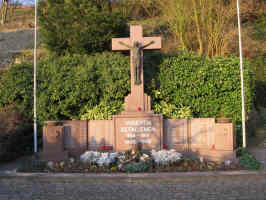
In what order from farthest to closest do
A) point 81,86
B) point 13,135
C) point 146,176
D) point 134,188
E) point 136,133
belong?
1. point 81,86
2. point 13,135
3. point 136,133
4. point 146,176
5. point 134,188

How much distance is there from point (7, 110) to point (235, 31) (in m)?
13.3

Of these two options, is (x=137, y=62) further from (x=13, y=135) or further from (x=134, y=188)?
(x=13, y=135)

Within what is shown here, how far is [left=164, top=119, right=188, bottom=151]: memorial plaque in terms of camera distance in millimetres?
9570

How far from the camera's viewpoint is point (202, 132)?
31.5 ft

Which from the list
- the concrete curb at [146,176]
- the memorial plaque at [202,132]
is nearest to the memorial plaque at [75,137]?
the concrete curb at [146,176]

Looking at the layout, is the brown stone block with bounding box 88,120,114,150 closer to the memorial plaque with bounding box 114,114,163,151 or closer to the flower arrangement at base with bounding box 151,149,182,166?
the memorial plaque with bounding box 114,114,163,151

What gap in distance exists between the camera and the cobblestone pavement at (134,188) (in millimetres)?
5812

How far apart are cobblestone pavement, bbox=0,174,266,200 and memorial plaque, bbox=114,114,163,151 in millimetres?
2204

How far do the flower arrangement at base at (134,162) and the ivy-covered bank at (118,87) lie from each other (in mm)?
2495

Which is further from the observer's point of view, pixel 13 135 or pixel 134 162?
pixel 13 135

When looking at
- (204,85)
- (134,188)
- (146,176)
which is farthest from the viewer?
(204,85)

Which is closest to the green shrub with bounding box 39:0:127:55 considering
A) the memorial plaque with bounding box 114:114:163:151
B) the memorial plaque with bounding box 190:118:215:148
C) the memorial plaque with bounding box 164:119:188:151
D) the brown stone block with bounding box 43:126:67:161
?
the memorial plaque with bounding box 114:114:163:151

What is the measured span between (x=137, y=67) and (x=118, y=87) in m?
1.24

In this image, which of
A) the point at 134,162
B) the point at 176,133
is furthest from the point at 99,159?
the point at 176,133
